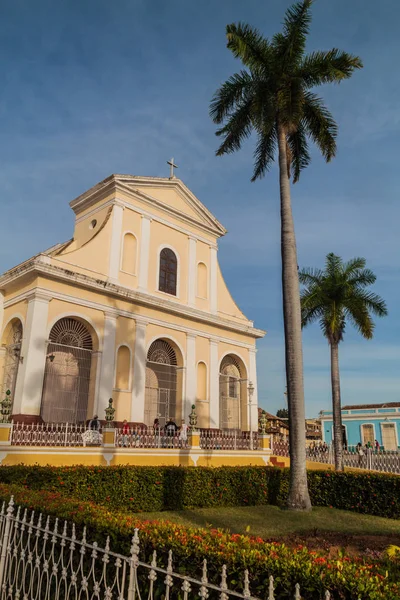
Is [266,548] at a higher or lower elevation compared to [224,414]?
lower

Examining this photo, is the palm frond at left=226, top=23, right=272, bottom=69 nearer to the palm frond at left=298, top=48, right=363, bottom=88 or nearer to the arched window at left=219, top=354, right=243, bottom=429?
the palm frond at left=298, top=48, right=363, bottom=88

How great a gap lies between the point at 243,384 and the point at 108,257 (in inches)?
376

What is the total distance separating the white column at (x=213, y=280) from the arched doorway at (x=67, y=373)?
23.6ft

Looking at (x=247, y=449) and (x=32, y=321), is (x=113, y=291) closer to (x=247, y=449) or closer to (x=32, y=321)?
(x=32, y=321)

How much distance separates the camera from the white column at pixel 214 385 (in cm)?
2153

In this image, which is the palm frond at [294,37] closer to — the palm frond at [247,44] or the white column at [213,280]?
the palm frond at [247,44]

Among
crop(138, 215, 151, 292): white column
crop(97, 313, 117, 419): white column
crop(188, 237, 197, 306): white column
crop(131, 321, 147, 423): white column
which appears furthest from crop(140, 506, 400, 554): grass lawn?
crop(188, 237, 197, 306): white column

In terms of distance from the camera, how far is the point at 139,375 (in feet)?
62.3

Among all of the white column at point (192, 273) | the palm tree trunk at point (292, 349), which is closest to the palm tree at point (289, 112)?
the palm tree trunk at point (292, 349)

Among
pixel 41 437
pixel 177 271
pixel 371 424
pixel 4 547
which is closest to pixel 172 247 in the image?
pixel 177 271

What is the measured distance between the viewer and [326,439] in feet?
151

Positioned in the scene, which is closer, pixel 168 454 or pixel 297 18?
pixel 297 18

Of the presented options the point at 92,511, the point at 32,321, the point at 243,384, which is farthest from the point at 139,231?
the point at 92,511

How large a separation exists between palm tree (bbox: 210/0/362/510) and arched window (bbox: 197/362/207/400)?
31.4 feet
